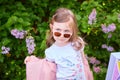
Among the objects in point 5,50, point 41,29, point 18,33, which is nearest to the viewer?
point 18,33

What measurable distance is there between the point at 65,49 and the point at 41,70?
19cm

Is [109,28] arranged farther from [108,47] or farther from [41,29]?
[41,29]

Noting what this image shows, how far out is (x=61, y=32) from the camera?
2.32 m

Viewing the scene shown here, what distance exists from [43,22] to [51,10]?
0.56 ft

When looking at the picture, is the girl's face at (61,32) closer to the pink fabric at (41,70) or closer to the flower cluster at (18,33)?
the pink fabric at (41,70)

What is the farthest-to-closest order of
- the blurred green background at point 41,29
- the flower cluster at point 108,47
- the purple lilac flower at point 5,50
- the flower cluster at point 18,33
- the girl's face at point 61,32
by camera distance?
1. the flower cluster at point 108,47
2. the blurred green background at point 41,29
3. the purple lilac flower at point 5,50
4. the flower cluster at point 18,33
5. the girl's face at point 61,32

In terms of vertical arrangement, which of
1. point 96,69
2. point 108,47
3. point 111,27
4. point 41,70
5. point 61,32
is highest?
point 61,32

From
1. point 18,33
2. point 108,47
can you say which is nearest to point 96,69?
point 108,47

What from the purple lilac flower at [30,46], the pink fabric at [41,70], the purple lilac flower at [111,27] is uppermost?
the purple lilac flower at [111,27]

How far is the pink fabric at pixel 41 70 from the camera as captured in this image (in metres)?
2.36

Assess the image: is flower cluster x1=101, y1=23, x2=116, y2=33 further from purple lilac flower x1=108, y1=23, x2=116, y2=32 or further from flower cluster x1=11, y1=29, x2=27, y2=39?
flower cluster x1=11, y1=29, x2=27, y2=39

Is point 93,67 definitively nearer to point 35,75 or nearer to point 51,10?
point 51,10

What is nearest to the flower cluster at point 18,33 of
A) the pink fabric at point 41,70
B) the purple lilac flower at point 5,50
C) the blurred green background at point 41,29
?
the blurred green background at point 41,29

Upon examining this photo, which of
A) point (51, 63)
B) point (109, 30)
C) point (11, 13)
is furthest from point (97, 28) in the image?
point (51, 63)
